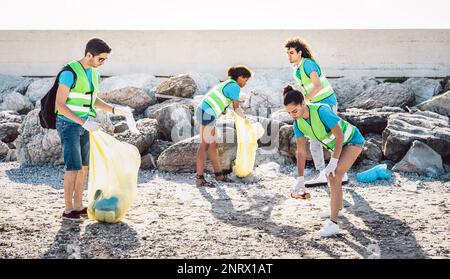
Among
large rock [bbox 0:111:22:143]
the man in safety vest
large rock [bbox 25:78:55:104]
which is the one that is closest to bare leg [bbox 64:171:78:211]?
the man in safety vest

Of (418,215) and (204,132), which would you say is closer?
(418,215)

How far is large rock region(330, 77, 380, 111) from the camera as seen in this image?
34.4 ft

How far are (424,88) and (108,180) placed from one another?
25.3 feet

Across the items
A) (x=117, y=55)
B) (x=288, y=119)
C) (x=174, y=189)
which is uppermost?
(x=117, y=55)

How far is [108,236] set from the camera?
4.29 meters

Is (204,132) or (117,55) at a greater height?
(117,55)

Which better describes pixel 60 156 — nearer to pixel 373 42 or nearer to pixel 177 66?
pixel 177 66

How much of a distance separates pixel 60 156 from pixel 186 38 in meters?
6.01

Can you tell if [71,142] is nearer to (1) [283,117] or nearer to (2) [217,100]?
(2) [217,100]

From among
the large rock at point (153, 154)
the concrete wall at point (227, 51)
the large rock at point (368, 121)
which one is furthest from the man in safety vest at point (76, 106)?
the concrete wall at point (227, 51)

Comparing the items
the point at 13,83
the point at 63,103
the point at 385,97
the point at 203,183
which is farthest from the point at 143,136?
the point at 13,83

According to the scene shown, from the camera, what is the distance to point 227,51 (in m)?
12.8

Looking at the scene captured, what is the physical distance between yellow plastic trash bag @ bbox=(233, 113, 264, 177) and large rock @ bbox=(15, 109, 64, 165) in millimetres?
2547
